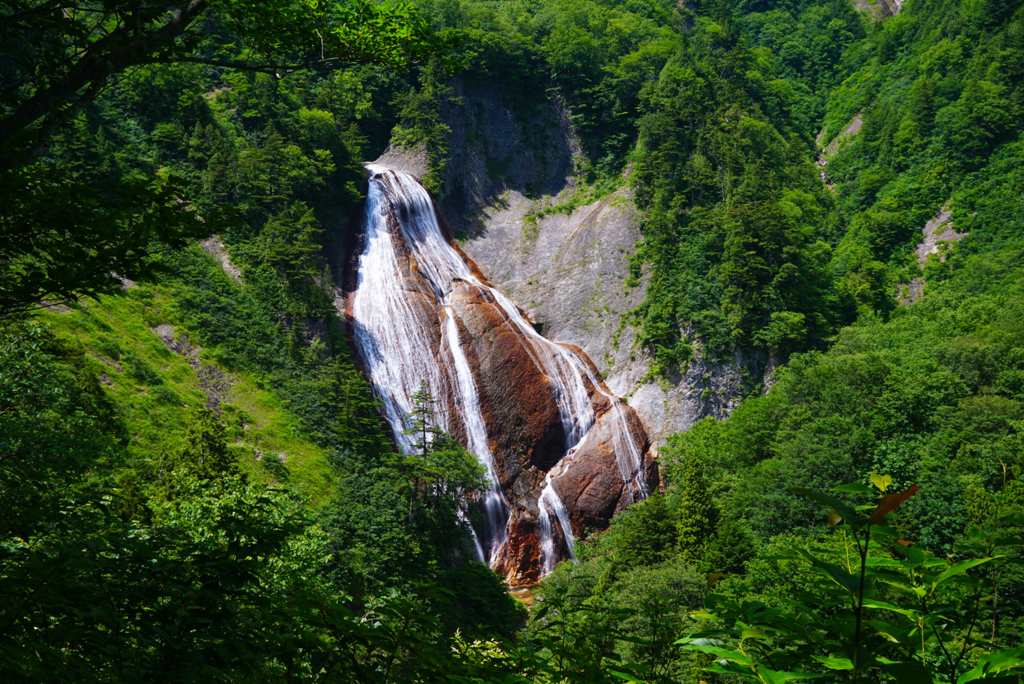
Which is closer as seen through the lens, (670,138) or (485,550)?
(485,550)

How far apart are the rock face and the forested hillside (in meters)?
0.59

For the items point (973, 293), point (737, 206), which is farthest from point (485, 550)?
point (973, 293)

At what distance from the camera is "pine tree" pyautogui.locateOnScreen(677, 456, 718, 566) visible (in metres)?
19.9

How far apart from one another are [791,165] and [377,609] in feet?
159

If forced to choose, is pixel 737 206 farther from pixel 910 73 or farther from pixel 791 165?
pixel 910 73

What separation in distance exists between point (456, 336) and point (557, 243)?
12.4 meters

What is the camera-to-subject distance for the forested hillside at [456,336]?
2488 mm

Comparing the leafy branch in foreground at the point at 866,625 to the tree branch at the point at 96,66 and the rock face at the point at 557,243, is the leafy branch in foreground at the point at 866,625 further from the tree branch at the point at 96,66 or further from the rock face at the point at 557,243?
the rock face at the point at 557,243

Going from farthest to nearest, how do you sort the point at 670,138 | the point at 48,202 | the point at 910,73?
the point at 910,73 < the point at 670,138 < the point at 48,202

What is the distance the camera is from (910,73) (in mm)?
49344

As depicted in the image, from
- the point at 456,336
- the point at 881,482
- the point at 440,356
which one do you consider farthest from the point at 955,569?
the point at 456,336

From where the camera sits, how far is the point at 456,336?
28.4 meters

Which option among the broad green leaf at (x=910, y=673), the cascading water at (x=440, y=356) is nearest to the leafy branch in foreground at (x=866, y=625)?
the broad green leaf at (x=910, y=673)

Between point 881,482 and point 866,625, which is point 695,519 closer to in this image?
point 866,625
